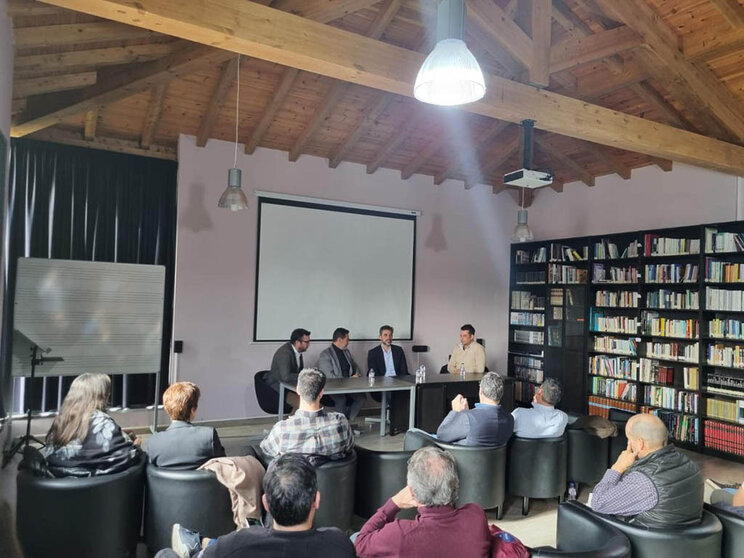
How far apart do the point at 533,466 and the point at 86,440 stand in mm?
2773

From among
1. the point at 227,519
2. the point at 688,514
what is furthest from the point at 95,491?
the point at 688,514

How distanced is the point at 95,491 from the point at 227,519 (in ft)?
2.03

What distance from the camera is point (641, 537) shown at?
2131 millimetres

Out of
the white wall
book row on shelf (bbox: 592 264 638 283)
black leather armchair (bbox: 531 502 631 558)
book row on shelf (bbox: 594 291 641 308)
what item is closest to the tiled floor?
the white wall

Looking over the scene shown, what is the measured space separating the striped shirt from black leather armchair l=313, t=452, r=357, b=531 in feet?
0.24

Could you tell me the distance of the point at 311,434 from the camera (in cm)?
284

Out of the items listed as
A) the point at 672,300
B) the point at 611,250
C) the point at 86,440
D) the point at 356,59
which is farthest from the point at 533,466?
the point at 611,250

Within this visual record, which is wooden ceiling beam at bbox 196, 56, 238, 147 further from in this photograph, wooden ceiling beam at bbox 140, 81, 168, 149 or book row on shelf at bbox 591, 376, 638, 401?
book row on shelf at bbox 591, 376, 638, 401

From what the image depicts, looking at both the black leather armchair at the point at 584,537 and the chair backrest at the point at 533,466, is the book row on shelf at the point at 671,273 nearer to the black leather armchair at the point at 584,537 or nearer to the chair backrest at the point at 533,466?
the chair backrest at the point at 533,466

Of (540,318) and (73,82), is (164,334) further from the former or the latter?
(540,318)

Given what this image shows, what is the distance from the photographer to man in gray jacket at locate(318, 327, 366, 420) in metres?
6.05

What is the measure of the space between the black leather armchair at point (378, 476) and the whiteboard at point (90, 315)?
3.30m

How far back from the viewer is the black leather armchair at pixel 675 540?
211cm

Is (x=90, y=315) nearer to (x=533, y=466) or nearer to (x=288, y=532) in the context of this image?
(x=533, y=466)
